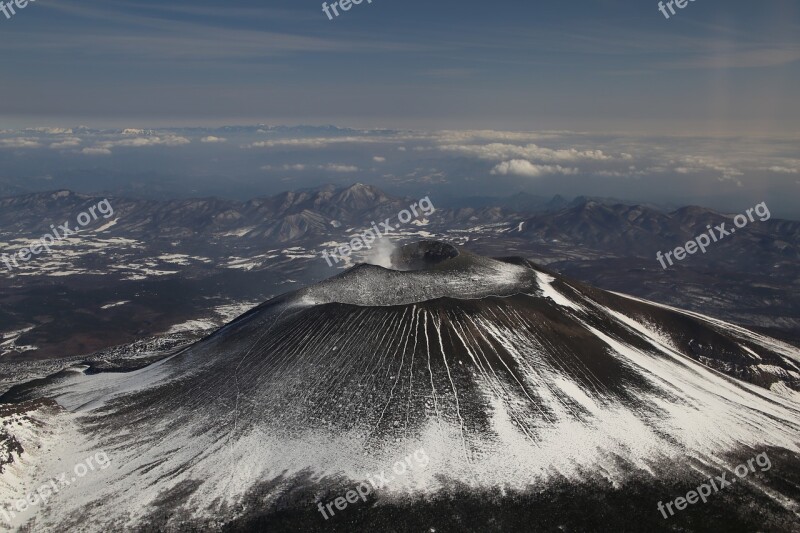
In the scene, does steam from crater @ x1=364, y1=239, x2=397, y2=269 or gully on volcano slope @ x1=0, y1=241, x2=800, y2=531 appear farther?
steam from crater @ x1=364, y1=239, x2=397, y2=269

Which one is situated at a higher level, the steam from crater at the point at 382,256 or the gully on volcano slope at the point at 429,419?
the steam from crater at the point at 382,256

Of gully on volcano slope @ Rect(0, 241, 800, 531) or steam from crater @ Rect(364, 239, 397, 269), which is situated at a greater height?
steam from crater @ Rect(364, 239, 397, 269)

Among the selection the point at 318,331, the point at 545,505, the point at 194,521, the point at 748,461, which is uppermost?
the point at 318,331

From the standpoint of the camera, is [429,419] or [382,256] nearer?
[429,419]

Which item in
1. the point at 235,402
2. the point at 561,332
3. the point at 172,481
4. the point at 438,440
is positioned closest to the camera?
the point at 172,481

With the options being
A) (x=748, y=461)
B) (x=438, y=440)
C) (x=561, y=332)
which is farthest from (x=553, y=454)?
(x=561, y=332)

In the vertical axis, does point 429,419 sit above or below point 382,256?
below

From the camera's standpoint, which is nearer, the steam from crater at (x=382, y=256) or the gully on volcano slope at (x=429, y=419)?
the gully on volcano slope at (x=429, y=419)

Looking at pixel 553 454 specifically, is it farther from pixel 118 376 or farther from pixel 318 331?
pixel 118 376
